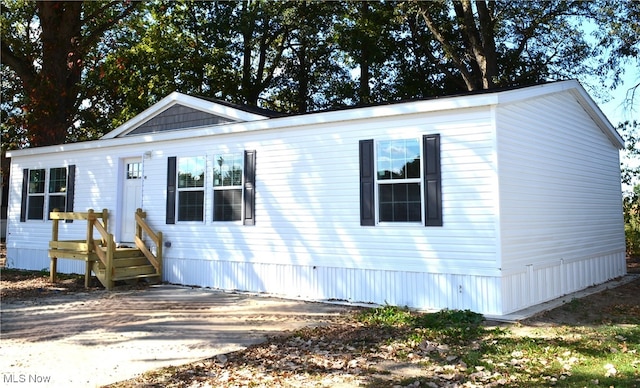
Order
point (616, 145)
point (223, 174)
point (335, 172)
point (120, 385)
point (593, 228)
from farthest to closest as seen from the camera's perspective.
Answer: point (616, 145), point (593, 228), point (223, 174), point (335, 172), point (120, 385)

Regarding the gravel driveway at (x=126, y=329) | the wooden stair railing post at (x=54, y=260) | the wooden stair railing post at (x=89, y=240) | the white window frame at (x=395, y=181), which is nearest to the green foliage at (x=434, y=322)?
the gravel driveway at (x=126, y=329)

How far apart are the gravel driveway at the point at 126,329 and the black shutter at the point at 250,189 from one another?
1.46 metres

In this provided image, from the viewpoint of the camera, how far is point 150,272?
1060cm

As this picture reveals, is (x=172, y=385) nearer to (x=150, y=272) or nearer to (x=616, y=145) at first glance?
(x=150, y=272)

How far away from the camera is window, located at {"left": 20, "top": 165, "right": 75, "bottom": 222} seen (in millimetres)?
12359

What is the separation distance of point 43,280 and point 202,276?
12.4 feet

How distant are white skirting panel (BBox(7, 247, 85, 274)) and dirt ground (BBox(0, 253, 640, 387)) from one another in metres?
1.68

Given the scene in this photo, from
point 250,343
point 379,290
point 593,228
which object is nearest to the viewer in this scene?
point 250,343

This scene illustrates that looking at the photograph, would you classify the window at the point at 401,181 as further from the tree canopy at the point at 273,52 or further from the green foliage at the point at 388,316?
the tree canopy at the point at 273,52

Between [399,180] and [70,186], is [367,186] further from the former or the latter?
[70,186]

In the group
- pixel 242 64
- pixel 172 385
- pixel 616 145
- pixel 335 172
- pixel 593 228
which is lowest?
pixel 172 385

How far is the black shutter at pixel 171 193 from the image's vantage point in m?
10.7

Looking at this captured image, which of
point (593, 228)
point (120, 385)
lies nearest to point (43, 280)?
point (120, 385)

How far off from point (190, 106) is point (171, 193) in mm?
2089
